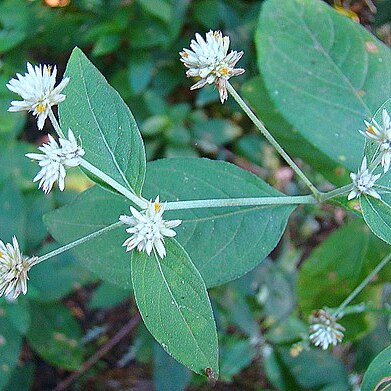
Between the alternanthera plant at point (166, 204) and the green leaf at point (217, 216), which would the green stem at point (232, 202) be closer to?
the alternanthera plant at point (166, 204)

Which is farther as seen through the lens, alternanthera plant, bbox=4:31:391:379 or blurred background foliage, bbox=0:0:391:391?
blurred background foliage, bbox=0:0:391:391

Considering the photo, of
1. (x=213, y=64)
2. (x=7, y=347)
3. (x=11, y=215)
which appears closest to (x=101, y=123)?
(x=213, y=64)

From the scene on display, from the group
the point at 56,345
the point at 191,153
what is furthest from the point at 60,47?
the point at 56,345

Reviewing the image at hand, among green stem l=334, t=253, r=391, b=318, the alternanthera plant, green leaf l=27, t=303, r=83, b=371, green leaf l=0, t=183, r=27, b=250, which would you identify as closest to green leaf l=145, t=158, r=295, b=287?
the alternanthera plant

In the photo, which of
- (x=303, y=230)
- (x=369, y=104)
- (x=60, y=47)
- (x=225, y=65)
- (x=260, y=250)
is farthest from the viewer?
(x=303, y=230)

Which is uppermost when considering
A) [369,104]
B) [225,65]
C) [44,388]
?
[225,65]

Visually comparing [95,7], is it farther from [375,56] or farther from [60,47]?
[375,56]

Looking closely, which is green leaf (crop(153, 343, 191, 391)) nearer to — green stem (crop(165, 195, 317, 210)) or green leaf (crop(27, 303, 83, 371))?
green leaf (crop(27, 303, 83, 371))

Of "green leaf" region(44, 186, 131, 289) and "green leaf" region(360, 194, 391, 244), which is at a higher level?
"green leaf" region(360, 194, 391, 244)
